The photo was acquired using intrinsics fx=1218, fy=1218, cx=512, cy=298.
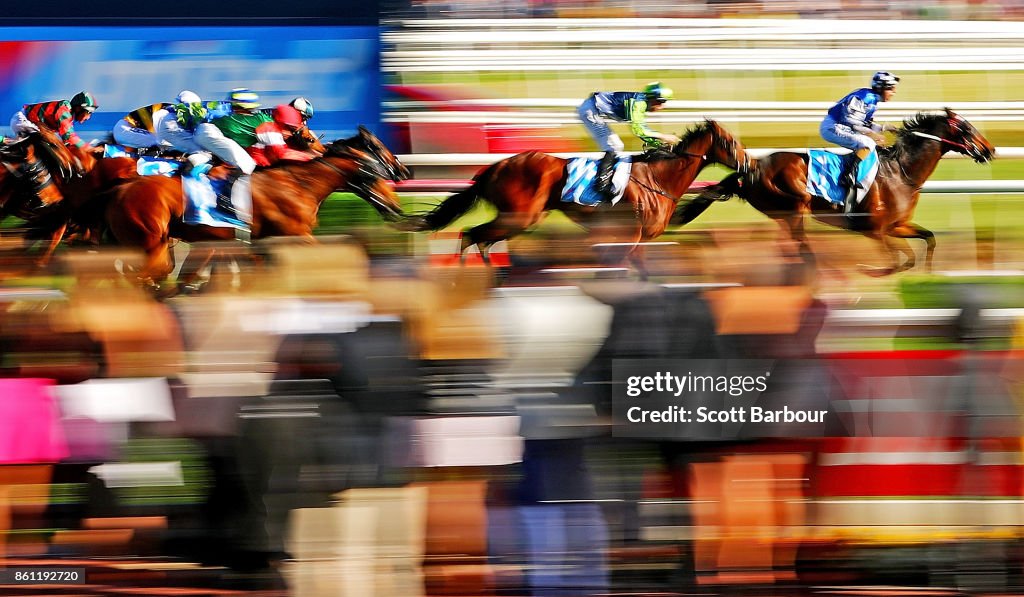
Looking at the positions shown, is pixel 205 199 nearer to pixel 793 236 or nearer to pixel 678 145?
pixel 678 145

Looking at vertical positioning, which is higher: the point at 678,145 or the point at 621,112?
the point at 621,112

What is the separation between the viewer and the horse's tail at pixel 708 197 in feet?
24.3

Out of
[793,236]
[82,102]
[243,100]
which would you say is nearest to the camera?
[793,236]

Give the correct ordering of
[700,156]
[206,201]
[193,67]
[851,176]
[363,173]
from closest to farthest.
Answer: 1. [206,201]
2. [363,173]
3. [700,156]
4. [851,176]
5. [193,67]

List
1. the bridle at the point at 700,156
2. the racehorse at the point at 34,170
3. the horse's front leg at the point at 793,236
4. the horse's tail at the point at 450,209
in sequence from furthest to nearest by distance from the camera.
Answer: the bridle at the point at 700,156 < the racehorse at the point at 34,170 < the horse's tail at the point at 450,209 < the horse's front leg at the point at 793,236

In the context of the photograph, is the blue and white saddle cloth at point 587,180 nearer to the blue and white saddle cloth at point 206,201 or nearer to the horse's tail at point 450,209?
the horse's tail at point 450,209

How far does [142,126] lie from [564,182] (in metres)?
2.73

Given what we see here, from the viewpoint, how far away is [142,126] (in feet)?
25.3

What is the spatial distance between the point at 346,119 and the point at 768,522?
615 centimetres

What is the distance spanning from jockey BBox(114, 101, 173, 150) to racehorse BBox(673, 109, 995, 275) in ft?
10.7

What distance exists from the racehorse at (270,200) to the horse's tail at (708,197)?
5.65 ft

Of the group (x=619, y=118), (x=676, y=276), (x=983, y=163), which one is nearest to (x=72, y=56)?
(x=619, y=118)

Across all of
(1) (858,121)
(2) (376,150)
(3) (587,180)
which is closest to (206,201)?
(2) (376,150)

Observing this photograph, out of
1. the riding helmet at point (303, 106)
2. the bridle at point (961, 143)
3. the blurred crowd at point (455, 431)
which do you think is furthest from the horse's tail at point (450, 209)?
the blurred crowd at point (455, 431)
